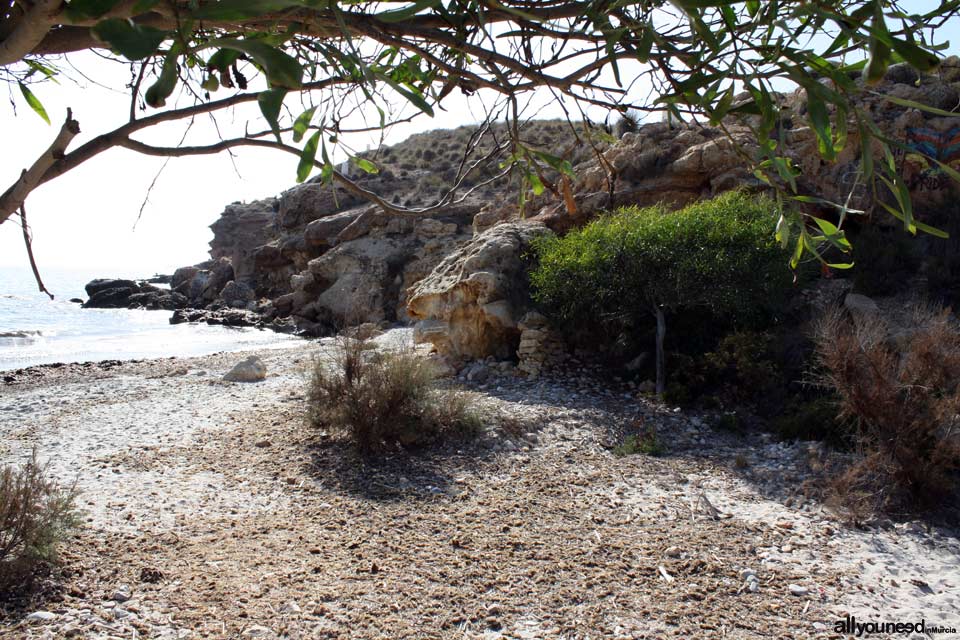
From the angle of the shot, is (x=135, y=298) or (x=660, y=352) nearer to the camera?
(x=660, y=352)

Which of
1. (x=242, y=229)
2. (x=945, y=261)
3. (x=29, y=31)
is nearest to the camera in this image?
(x=29, y=31)

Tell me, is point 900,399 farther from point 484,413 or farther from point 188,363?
point 188,363

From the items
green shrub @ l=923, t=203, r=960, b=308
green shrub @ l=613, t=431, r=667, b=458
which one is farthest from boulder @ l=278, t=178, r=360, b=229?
green shrub @ l=613, t=431, r=667, b=458

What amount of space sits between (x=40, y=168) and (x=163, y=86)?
1135 millimetres

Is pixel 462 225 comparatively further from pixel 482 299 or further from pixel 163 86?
pixel 163 86

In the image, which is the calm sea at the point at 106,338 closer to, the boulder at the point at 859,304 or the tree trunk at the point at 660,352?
the tree trunk at the point at 660,352

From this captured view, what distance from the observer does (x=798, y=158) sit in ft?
36.3

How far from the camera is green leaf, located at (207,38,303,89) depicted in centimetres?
92

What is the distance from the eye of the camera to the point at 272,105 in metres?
0.97

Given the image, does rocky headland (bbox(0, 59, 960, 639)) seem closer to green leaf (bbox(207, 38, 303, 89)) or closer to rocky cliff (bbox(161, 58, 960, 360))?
rocky cliff (bbox(161, 58, 960, 360))

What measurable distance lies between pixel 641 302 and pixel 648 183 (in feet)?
15.2

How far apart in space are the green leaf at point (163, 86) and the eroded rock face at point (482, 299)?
839 cm

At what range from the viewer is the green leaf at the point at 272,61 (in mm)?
923

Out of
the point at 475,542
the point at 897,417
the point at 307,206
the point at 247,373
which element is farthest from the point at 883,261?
the point at 307,206
